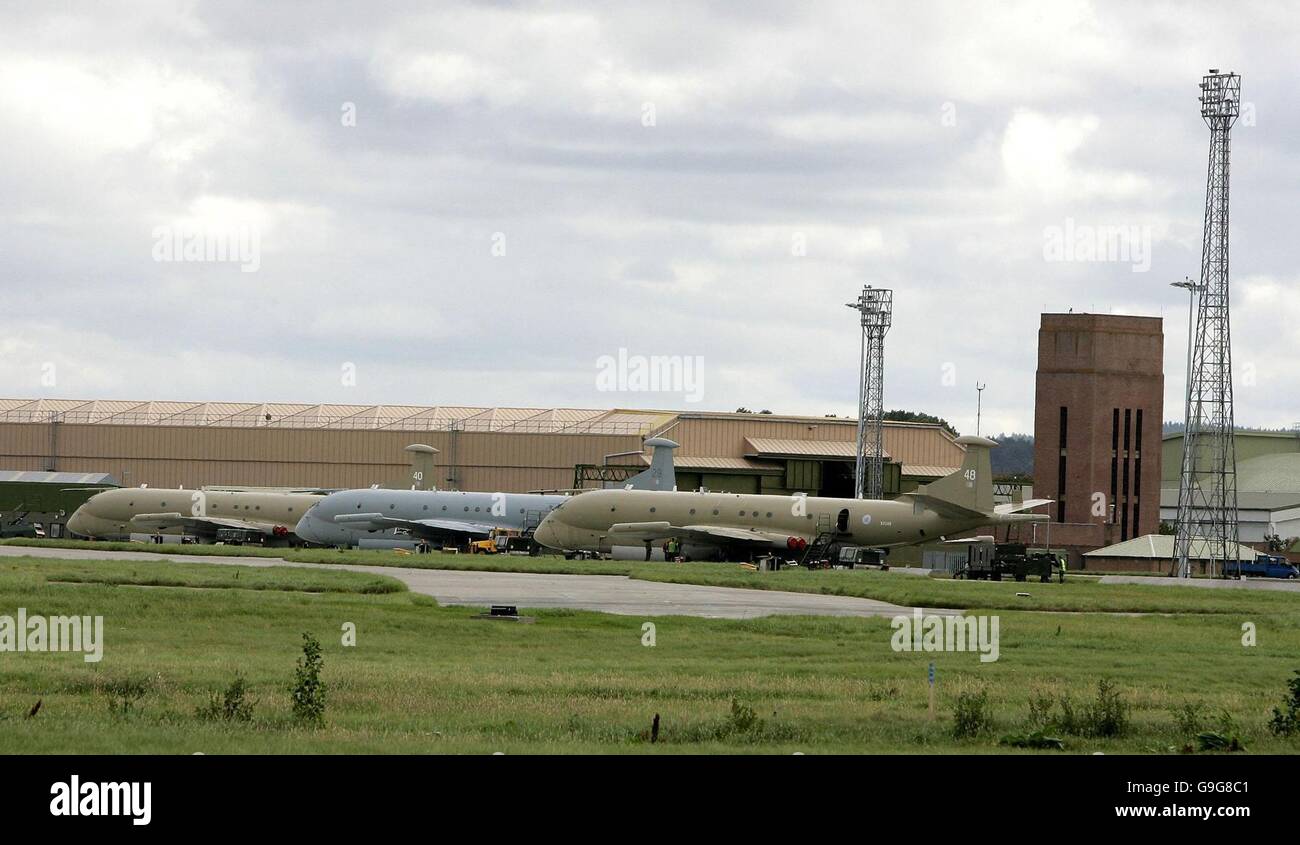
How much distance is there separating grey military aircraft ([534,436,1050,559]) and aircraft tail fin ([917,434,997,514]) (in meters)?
0.05

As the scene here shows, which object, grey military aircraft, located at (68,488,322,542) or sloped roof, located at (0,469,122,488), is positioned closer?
grey military aircraft, located at (68,488,322,542)

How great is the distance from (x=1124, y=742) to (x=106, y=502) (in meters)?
88.0

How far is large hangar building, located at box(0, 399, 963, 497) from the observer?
125 m

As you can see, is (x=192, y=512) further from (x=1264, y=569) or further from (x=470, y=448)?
(x=1264, y=569)

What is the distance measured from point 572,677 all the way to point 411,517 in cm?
6320

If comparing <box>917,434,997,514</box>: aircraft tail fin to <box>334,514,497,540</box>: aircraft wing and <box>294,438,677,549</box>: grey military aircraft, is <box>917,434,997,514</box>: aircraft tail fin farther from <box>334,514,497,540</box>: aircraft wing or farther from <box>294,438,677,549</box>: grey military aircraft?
<box>334,514,497,540</box>: aircraft wing

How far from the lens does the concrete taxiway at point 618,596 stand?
1741 inches

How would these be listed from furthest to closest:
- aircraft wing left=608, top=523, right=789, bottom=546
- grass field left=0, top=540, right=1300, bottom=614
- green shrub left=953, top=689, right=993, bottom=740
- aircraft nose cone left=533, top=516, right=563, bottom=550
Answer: aircraft nose cone left=533, top=516, right=563, bottom=550
aircraft wing left=608, top=523, right=789, bottom=546
grass field left=0, top=540, right=1300, bottom=614
green shrub left=953, top=689, right=993, bottom=740

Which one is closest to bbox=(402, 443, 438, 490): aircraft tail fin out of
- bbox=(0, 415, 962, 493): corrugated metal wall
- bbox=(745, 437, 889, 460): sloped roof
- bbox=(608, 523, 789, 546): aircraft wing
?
bbox=(0, 415, 962, 493): corrugated metal wall

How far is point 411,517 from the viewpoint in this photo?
8869cm

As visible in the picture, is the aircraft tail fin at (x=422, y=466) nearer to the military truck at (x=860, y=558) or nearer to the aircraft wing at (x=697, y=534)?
the aircraft wing at (x=697, y=534)
